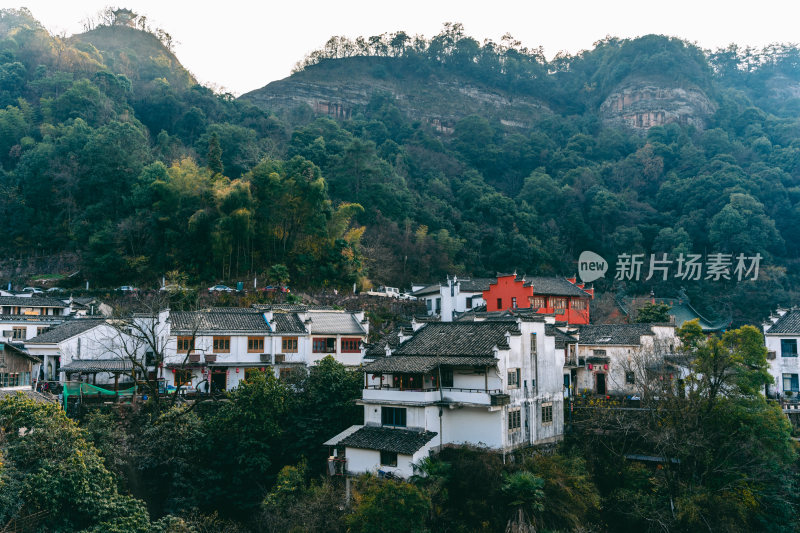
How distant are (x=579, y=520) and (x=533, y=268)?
150 ft

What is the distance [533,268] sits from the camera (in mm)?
67125

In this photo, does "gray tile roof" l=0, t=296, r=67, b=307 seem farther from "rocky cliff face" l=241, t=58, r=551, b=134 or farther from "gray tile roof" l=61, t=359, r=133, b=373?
"rocky cliff face" l=241, t=58, r=551, b=134

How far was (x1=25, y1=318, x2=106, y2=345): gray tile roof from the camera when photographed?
32.8 meters

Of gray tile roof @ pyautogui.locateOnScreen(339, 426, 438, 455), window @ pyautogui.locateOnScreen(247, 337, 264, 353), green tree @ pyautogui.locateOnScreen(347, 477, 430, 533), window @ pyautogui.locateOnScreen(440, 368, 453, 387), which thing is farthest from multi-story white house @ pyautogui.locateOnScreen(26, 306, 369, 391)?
green tree @ pyautogui.locateOnScreen(347, 477, 430, 533)

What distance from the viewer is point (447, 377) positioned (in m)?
25.7

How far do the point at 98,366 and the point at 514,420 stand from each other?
2103cm

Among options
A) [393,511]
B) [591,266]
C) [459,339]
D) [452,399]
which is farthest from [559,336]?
[591,266]

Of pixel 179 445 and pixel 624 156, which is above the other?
pixel 624 156

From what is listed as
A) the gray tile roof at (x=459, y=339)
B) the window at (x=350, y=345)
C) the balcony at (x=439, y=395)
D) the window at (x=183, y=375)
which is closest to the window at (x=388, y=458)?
the balcony at (x=439, y=395)

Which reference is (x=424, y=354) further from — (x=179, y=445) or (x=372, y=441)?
(x=179, y=445)

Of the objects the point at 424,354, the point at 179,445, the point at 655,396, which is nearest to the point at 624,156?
the point at 655,396

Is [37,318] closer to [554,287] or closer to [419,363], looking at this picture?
[419,363]

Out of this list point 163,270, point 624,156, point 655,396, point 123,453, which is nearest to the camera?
point 123,453

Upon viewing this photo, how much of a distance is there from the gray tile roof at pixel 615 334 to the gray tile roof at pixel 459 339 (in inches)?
453
